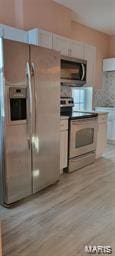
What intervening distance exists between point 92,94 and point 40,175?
10.2ft

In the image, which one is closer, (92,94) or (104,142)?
→ (104,142)

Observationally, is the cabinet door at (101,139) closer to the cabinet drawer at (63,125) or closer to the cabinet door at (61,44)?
the cabinet drawer at (63,125)

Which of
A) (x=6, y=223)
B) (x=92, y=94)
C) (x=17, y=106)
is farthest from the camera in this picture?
(x=92, y=94)

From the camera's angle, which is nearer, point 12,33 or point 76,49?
point 12,33

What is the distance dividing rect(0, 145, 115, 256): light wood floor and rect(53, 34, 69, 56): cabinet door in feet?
6.60

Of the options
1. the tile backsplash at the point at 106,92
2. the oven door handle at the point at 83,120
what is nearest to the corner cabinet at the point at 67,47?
the oven door handle at the point at 83,120

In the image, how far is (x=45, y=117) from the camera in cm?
256

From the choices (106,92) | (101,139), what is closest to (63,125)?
(101,139)

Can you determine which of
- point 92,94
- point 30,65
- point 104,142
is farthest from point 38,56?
point 92,94

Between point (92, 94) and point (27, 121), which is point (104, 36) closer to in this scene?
point (92, 94)

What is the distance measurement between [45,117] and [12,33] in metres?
1.28

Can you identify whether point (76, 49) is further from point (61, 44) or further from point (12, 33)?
point (12, 33)

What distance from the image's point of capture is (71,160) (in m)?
3.27

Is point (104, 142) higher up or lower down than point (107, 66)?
lower down
